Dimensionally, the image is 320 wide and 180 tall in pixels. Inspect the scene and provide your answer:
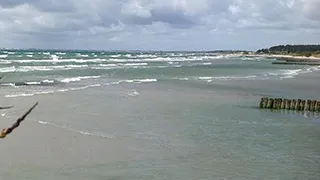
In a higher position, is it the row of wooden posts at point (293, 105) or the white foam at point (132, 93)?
the row of wooden posts at point (293, 105)

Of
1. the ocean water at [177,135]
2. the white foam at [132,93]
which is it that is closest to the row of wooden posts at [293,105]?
the ocean water at [177,135]

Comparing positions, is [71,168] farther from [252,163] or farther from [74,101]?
[74,101]

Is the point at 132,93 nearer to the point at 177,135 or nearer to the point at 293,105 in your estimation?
the point at 293,105

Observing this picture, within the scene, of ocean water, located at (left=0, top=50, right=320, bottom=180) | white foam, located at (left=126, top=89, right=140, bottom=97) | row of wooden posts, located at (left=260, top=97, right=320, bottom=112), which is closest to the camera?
ocean water, located at (left=0, top=50, right=320, bottom=180)

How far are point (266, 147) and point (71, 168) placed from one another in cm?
836

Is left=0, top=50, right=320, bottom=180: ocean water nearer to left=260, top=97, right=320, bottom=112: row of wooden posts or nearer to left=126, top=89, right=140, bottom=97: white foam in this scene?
left=126, top=89, right=140, bottom=97: white foam

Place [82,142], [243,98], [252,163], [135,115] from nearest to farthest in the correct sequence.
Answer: [252,163], [82,142], [135,115], [243,98]

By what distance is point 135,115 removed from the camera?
27.8 metres

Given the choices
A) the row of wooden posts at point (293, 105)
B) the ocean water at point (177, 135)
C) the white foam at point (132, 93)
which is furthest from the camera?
the white foam at point (132, 93)

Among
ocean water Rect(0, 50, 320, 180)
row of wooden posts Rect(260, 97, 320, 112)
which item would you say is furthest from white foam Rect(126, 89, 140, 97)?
row of wooden posts Rect(260, 97, 320, 112)

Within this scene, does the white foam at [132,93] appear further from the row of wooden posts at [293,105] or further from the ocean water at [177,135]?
the row of wooden posts at [293,105]

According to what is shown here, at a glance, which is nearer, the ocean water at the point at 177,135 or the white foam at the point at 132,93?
the ocean water at the point at 177,135

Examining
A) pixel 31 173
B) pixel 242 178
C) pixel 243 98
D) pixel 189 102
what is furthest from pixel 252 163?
pixel 243 98

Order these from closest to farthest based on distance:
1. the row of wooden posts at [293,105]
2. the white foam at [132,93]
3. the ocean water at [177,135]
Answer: the ocean water at [177,135] → the row of wooden posts at [293,105] → the white foam at [132,93]
